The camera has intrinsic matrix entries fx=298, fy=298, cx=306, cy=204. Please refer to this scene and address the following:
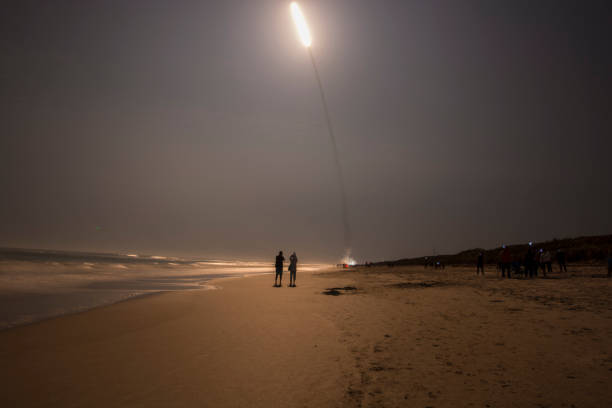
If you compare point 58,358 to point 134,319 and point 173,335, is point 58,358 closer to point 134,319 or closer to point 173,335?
point 173,335

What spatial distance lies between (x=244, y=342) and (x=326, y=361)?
2.45 metres

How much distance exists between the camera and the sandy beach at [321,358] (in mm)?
4625

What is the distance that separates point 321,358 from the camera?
645 centimetres

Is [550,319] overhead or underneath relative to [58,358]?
overhead

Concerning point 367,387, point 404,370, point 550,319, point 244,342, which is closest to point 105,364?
point 244,342

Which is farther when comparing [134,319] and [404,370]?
[134,319]

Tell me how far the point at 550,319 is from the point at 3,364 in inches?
540

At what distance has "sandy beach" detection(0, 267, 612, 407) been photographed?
462cm

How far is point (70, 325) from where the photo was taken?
950 cm

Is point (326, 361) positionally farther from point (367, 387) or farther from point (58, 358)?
point (58, 358)

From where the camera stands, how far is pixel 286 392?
190 inches

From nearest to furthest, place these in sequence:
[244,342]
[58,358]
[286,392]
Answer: [286,392] → [58,358] → [244,342]

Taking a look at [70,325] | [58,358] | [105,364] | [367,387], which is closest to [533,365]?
[367,387]

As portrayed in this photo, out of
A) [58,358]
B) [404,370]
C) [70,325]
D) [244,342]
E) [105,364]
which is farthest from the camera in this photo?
[70,325]
